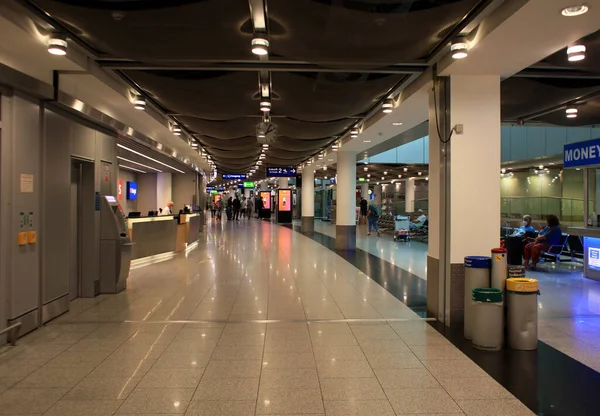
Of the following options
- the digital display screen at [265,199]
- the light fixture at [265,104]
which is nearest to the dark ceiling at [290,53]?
the light fixture at [265,104]

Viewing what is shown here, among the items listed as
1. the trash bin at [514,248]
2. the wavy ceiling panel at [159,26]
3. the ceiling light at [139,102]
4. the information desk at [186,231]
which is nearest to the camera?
the wavy ceiling panel at [159,26]

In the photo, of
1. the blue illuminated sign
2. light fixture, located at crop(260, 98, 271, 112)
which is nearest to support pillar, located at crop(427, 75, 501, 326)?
light fixture, located at crop(260, 98, 271, 112)

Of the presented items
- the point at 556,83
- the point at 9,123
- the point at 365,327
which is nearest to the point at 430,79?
the point at 556,83

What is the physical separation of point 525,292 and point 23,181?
5477mm

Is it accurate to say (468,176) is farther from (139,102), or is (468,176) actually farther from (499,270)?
(139,102)

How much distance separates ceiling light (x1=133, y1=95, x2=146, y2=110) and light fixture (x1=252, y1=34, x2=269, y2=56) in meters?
3.26

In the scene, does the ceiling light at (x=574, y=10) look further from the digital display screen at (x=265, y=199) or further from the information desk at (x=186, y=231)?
the digital display screen at (x=265, y=199)

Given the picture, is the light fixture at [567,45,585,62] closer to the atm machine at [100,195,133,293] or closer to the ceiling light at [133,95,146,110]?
the ceiling light at [133,95,146,110]

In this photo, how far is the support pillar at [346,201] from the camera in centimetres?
1316

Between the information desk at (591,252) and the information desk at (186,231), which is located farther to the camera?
the information desk at (186,231)

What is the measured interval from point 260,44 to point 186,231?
388 inches

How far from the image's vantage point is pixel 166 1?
369cm

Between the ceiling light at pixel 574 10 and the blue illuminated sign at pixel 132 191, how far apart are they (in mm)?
17040

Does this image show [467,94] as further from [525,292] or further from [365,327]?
[365,327]
